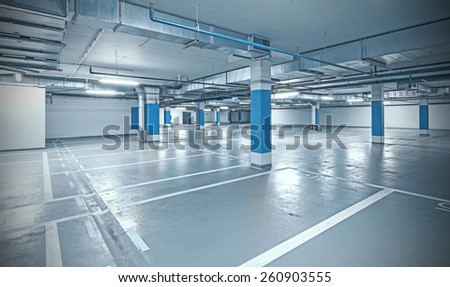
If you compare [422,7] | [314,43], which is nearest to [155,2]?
[314,43]

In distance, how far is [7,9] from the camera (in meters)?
3.32

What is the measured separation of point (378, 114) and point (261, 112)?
9577 millimetres

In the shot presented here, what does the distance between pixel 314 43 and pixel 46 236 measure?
7.11 metres

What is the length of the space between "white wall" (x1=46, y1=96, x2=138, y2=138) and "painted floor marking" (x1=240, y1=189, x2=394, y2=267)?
19.3 m

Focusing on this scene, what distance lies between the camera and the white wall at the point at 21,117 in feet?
36.4

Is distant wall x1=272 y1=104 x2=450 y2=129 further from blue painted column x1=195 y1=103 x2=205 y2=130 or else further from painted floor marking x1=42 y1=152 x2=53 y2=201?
painted floor marking x1=42 y1=152 x2=53 y2=201

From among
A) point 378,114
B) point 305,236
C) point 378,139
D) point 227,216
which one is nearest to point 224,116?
point 378,114

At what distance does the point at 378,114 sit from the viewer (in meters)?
13.5

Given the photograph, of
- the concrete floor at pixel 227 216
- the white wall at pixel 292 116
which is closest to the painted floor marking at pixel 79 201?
the concrete floor at pixel 227 216

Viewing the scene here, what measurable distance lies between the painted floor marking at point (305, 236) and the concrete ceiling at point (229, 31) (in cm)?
358

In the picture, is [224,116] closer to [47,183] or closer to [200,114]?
[200,114]

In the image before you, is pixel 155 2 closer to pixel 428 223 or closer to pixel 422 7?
pixel 422 7

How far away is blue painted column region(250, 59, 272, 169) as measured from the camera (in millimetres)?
7398
